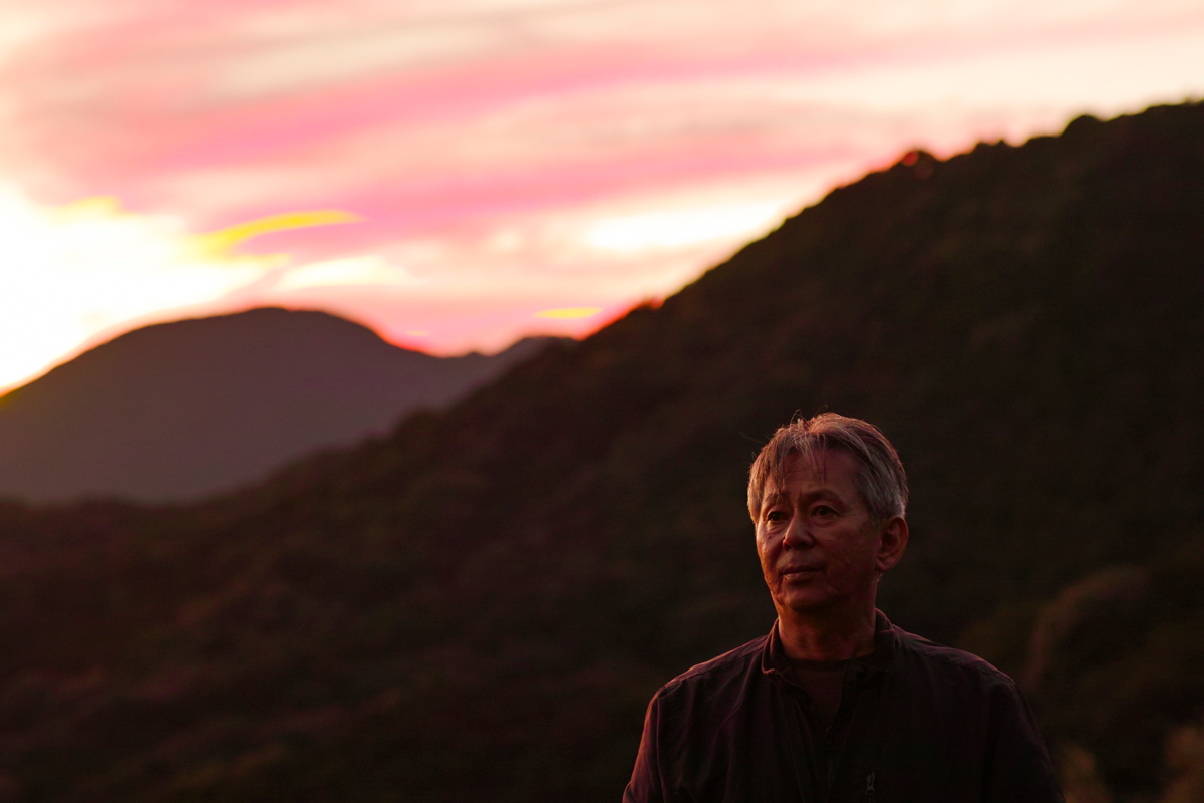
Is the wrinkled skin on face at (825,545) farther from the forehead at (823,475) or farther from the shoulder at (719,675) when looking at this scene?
the shoulder at (719,675)

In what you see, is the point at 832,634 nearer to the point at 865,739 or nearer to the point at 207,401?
the point at 865,739

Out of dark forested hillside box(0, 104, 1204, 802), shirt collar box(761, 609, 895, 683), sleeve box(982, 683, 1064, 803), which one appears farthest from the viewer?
dark forested hillside box(0, 104, 1204, 802)

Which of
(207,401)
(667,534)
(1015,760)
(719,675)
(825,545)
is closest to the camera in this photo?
(1015,760)

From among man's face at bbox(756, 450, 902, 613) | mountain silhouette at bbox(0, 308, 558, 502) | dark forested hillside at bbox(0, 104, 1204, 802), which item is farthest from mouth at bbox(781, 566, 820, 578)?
mountain silhouette at bbox(0, 308, 558, 502)

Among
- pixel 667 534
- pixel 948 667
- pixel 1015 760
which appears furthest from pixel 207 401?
pixel 1015 760

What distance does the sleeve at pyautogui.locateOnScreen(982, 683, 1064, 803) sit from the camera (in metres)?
2.13

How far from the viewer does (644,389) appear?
38094 millimetres

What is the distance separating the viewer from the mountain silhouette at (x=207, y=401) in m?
72.6

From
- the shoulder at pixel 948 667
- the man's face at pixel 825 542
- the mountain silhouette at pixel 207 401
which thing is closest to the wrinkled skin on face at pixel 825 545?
the man's face at pixel 825 542

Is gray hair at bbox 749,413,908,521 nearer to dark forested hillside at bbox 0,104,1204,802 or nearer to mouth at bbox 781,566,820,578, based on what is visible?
mouth at bbox 781,566,820,578

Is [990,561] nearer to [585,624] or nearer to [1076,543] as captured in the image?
[1076,543]

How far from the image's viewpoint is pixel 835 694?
7.48 feet

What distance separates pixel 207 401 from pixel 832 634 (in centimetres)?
8091

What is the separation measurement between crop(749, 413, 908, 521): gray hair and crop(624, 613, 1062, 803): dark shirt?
0.25 meters
